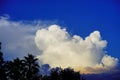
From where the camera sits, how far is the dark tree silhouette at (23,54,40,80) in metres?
103

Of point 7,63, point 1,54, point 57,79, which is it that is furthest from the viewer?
point 57,79

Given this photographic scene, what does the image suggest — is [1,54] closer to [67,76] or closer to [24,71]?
[24,71]

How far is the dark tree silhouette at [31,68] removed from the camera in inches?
4050

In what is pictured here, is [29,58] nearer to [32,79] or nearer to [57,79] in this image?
[32,79]

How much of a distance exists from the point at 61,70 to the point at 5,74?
105 feet

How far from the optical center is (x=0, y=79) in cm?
9350

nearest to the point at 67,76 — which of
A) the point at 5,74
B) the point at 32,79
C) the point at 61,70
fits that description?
the point at 61,70

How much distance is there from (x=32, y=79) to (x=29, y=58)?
6.39m

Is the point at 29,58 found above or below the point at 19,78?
above

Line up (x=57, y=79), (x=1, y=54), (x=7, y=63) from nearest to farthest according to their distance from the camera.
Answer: (x=1, y=54) → (x=7, y=63) → (x=57, y=79)

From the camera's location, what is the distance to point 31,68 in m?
104

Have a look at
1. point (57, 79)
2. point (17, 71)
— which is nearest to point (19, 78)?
point (17, 71)

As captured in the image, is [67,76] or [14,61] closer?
[14,61]

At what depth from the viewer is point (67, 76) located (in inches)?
4884
